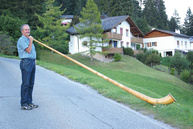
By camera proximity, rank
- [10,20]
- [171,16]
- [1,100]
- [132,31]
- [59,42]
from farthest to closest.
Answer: [171,16] < [132,31] < [59,42] < [10,20] < [1,100]

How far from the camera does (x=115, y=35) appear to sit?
42281 mm

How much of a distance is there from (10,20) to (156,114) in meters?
33.5

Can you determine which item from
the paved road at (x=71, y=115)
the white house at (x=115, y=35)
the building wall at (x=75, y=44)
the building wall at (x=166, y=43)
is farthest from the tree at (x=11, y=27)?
the building wall at (x=166, y=43)

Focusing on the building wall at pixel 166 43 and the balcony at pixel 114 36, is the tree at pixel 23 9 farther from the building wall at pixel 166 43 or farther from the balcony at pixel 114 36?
the building wall at pixel 166 43

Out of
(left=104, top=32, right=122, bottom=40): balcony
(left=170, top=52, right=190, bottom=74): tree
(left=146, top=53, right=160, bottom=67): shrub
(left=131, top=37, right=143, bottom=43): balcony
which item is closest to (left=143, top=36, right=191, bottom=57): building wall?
(left=131, top=37, right=143, bottom=43): balcony

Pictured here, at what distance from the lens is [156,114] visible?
5285 millimetres

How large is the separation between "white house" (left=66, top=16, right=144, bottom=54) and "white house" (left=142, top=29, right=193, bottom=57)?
1135 centimetres

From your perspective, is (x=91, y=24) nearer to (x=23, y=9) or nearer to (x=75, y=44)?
(x=75, y=44)

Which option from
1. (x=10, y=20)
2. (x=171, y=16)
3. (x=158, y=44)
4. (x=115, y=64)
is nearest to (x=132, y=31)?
(x=158, y=44)

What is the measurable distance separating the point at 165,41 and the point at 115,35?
23.4 m

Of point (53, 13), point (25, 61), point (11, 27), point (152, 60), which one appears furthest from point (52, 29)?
point (25, 61)

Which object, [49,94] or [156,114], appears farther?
[49,94]

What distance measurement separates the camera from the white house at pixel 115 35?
4172 cm

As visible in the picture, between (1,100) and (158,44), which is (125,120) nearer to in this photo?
(1,100)
